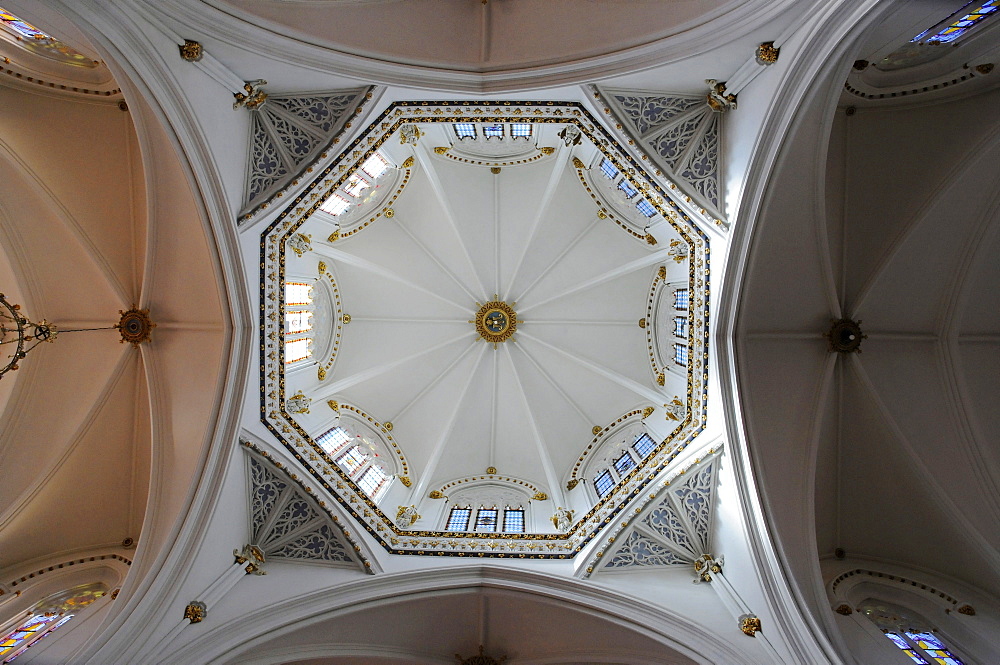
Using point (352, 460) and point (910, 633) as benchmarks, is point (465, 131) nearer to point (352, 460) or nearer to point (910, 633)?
point (352, 460)

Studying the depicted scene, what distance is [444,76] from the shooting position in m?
8.94

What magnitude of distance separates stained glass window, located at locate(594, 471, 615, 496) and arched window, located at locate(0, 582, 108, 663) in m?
11.6

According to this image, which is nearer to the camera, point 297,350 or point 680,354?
point 297,350

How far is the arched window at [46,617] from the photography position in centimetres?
870

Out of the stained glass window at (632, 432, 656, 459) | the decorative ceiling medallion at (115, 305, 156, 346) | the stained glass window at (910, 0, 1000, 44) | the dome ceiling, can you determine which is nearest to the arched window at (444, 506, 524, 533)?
the dome ceiling

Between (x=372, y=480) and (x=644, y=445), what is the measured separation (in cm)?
787

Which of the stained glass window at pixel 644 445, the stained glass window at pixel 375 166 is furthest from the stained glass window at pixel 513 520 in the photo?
the stained glass window at pixel 375 166

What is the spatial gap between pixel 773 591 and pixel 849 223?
23.4ft

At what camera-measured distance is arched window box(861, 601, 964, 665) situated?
29.4 feet

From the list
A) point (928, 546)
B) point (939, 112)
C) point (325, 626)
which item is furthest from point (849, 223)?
point (325, 626)

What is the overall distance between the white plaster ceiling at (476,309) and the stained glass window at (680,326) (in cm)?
207

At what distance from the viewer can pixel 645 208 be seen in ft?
48.6

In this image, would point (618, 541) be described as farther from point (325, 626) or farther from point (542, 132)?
point (542, 132)

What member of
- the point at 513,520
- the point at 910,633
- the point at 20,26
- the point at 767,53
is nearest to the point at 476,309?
the point at 513,520
